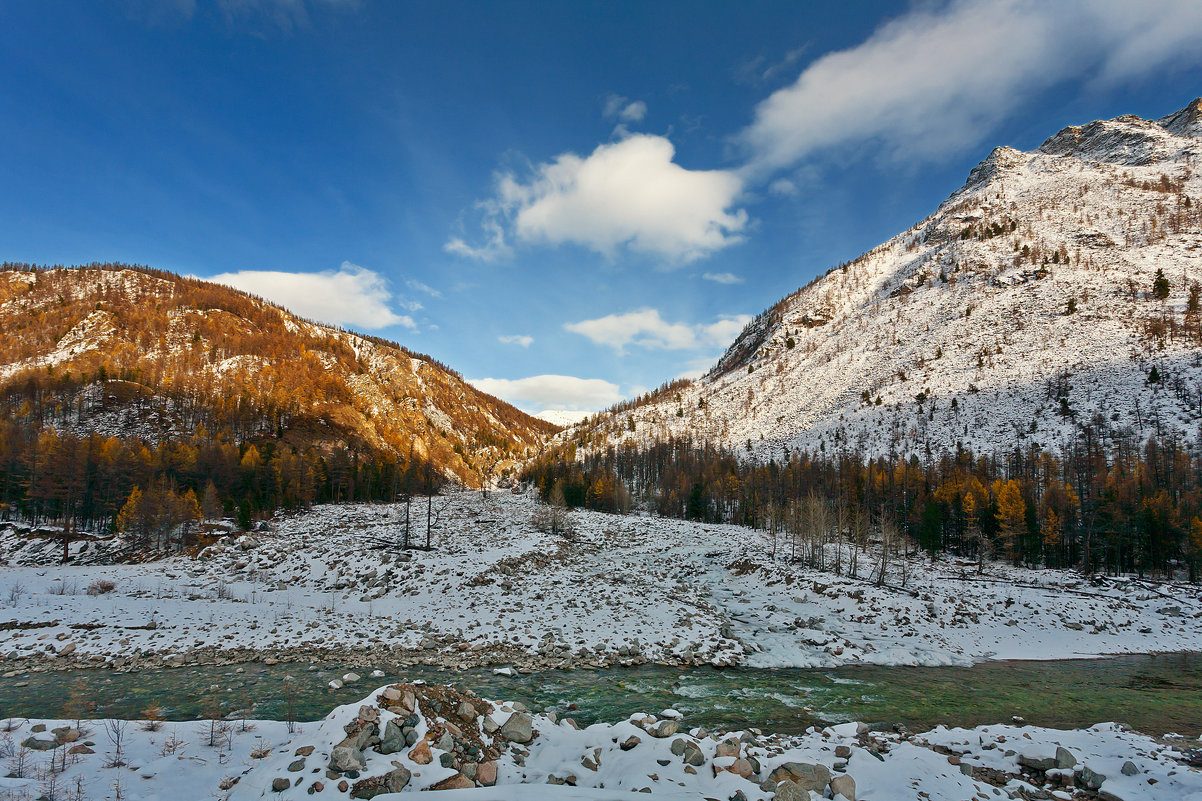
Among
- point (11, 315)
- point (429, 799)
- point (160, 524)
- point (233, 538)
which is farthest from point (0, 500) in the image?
point (11, 315)

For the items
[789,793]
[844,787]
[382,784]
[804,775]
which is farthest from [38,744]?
[844,787]

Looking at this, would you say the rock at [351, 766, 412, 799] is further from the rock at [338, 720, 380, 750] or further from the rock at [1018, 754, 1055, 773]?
the rock at [1018, 754, 1055, 773]

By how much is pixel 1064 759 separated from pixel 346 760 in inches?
564

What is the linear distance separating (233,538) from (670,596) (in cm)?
4381

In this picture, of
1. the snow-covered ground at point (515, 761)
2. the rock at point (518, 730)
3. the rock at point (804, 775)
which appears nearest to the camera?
the snow-covered ground at point (515, 761)

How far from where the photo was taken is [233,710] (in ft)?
44.2

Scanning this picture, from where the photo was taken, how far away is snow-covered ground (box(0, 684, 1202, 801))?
7211mm

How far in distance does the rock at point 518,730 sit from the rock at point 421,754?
213cm

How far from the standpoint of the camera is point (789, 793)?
7.73m

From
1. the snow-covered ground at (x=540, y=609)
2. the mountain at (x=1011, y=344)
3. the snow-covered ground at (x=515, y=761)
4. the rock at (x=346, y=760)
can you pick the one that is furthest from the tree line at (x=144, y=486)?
the mountain at (x=1011, y=344)

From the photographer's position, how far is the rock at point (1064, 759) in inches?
390

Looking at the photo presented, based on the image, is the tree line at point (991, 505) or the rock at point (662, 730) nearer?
the rock at point (662, 730)

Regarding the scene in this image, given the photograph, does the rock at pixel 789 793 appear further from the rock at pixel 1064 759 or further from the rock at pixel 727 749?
the rock at pixel 1064 759

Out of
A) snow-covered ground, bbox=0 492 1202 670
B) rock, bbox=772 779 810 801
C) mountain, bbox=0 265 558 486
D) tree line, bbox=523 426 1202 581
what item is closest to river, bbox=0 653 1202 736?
snow-covered ground, bbox=0 492 1202 670
